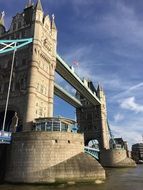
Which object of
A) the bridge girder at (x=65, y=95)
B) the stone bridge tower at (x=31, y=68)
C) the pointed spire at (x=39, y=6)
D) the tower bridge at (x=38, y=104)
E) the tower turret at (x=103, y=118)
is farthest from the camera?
the tower turret at (x=103, y=118)

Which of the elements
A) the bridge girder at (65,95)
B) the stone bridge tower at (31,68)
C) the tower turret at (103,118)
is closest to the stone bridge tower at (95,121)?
the tower turret at (103,118)

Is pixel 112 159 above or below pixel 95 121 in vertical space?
below

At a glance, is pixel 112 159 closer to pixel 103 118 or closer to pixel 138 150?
pixel 103 118

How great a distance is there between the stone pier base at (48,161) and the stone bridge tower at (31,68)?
356 inches

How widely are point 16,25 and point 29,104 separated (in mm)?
23038

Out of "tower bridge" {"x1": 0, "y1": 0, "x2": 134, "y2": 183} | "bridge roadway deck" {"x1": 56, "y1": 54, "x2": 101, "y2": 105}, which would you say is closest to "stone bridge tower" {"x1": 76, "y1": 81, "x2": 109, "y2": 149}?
"tower bridge" {"x1": 0, "y1": 0, "x2": 134, "y2": 183}

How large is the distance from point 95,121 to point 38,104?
52.4 m

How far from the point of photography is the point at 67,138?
123 feet

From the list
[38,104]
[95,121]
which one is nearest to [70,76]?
[38,104]

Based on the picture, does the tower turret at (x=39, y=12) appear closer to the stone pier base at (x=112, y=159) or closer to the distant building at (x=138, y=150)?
the stone pier base at (x=112, y=159)

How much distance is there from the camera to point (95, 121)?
97.2 m

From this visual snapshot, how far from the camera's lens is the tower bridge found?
34.2 m

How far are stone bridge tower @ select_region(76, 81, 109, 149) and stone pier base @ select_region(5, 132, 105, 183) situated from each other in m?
56.1

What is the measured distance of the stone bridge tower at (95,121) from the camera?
9362cm
